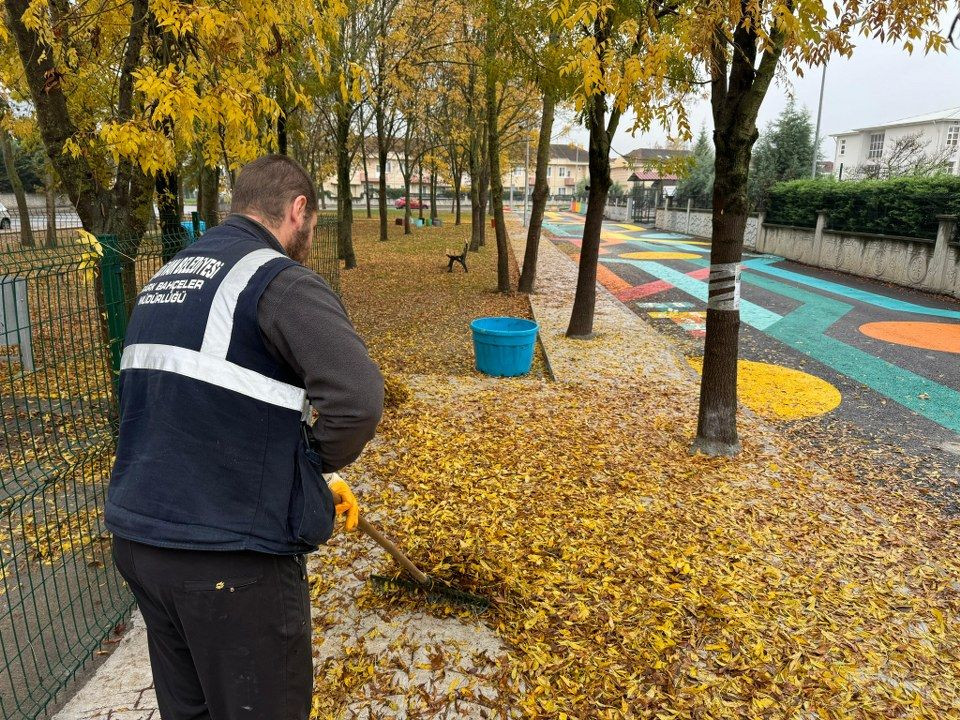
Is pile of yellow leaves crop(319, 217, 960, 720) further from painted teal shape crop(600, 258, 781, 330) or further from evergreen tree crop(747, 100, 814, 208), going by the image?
evergreen tree crop(747, 100, 814, 208)

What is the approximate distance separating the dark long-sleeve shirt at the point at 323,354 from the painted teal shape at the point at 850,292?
13.7 meters

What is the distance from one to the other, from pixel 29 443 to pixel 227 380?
496 cm

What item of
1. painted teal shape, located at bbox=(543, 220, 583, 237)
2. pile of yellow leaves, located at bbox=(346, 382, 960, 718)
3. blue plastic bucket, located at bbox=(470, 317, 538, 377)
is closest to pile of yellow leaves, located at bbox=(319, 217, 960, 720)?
pile of yellow leaves, located at bbox=(346, 382, 960, 718)

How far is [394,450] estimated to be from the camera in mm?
5293

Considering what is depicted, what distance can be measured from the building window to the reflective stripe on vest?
49831mm

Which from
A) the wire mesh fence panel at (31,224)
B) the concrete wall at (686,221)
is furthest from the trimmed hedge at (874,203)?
the wire mesh fence panel at (31,224)

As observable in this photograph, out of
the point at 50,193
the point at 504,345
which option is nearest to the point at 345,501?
the point at 504,345

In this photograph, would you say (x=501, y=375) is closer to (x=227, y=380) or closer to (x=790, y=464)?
(x=790, y=464)

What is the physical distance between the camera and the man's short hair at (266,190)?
5.98 feet

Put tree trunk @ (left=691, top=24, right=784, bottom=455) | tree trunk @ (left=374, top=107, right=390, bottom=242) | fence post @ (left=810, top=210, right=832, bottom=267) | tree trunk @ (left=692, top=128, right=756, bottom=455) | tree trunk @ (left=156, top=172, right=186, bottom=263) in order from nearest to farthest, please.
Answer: tree trunk @ (left=691, top=24, right=784, bottom=455), tree trunk @ (left=692, top=128, right=756, bottom=455), tree trunk @ (left=156, top=172, right=186, bottom=263), fence post @ (left=810, top=210, right=832, bottom=267), tree trunk @ (left=374, top=107, right=390, bottom=242)

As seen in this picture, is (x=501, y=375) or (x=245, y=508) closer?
(x=245, y=508)

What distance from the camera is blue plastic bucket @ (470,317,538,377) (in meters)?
7.23

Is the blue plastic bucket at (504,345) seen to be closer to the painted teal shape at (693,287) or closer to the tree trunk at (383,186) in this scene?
the painted teal shape at (693,287)

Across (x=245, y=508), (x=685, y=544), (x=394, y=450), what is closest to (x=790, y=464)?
(x=685, y=544)
